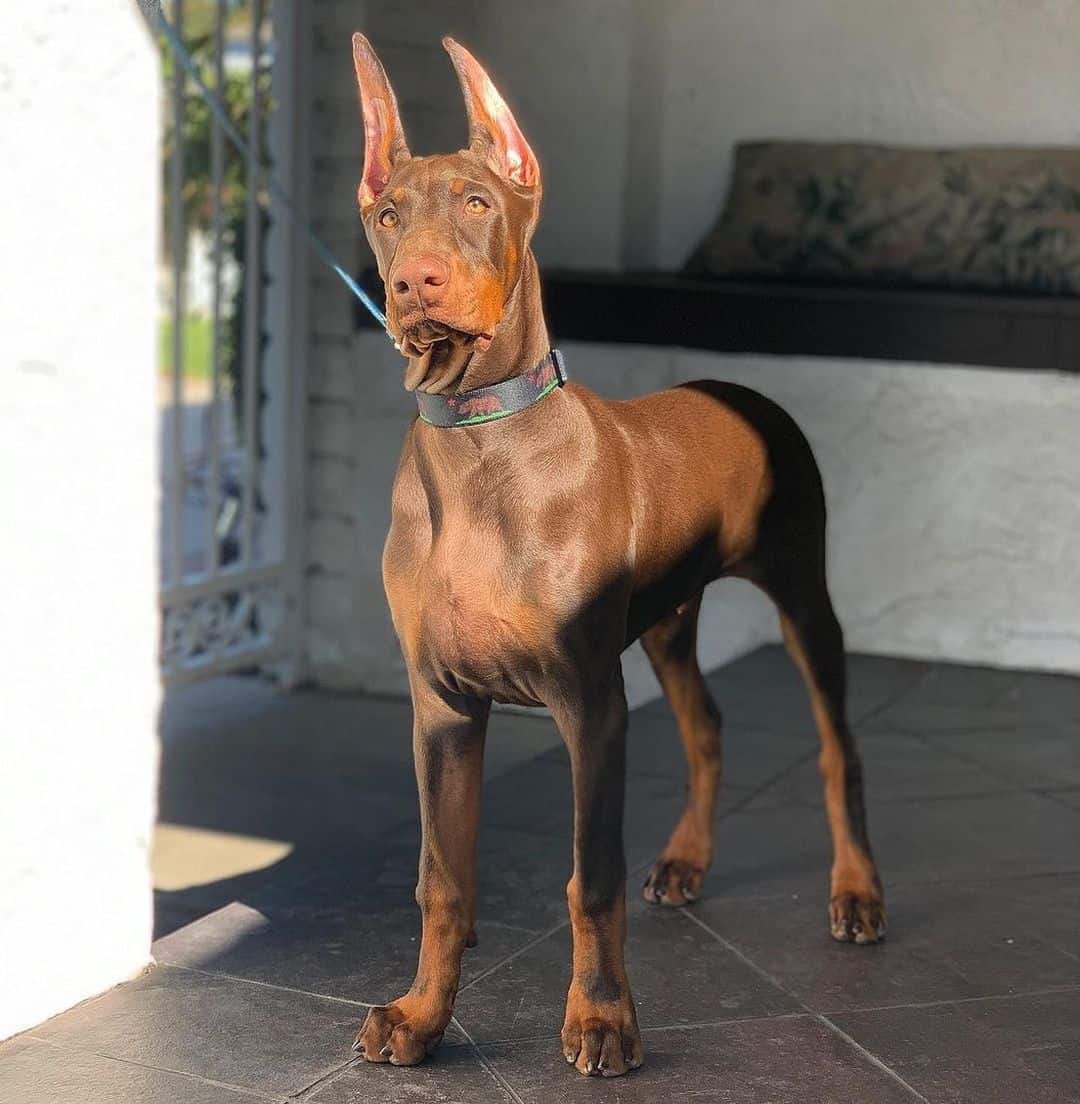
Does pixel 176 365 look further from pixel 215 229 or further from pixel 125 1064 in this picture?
pixel 125 1064

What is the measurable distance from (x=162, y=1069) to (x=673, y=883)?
1.09 m

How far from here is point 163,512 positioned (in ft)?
25.2

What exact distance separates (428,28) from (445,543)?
4.21 meters

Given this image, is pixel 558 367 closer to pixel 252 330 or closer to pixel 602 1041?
pixel 602 1041

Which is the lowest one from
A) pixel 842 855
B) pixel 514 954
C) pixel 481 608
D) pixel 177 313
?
pixel 514 954

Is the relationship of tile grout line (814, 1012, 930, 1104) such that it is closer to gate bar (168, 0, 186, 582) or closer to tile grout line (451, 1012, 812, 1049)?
tile grout line (451, 1012, 812, 1049)

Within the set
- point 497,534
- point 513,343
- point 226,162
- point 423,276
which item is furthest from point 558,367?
point 226,162

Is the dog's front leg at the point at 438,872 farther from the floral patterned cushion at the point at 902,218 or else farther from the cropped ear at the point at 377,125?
the floral patterned cushion at the point at 902,218

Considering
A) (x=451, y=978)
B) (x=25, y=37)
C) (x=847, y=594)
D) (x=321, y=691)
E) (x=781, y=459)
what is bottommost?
(x=321, y=691)

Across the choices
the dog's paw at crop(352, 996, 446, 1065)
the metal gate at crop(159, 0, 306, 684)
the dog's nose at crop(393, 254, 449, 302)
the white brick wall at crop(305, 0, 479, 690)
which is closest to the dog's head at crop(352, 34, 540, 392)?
the dog's nose at crop(393, 254, 449, 302)

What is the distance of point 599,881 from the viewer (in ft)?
8.29

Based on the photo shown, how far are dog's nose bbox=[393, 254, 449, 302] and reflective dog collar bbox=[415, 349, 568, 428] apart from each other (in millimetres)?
273

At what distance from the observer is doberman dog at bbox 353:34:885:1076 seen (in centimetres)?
230

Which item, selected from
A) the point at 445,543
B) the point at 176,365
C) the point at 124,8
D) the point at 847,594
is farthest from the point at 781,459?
the point at 176,365
